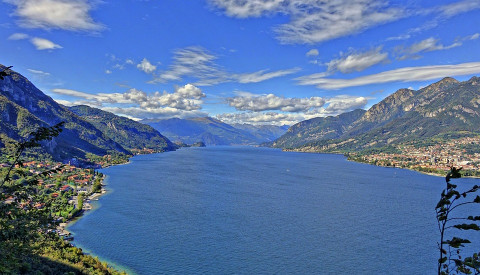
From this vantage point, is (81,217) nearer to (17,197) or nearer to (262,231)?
(262,231)

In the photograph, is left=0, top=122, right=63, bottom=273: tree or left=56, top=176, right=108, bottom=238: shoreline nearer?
left=0, top=122, right=63, bottom=273: tree

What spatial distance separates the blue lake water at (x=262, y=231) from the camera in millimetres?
47188

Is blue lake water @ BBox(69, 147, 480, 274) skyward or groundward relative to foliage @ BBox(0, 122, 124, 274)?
groundward

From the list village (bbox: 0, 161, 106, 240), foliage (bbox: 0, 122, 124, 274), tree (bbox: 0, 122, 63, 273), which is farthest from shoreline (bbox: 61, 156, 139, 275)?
tree (bbox: 0, 122, 63, 273)

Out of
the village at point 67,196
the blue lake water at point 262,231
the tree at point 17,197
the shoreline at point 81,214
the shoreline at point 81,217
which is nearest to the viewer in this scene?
the tree at point 17,197

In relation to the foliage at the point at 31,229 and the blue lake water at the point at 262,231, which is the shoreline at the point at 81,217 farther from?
the foliage at the point at 31,229

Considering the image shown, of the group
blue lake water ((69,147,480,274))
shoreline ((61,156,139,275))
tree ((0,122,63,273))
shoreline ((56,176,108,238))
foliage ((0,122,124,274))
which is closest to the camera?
tree ((0,122,63,273))

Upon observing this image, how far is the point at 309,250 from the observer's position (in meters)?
52.3

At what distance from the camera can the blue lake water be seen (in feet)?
155

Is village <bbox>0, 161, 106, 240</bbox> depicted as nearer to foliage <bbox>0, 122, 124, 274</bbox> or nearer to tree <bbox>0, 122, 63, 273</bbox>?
foliage <bbox>0, 122, 124, 274</bbox>

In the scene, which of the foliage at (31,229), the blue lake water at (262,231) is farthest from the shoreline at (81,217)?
the foliage at (31,229)

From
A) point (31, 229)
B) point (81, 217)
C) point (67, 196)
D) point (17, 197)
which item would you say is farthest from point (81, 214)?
point (17, 197)

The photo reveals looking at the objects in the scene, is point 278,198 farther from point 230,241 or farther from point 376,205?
point 230,241

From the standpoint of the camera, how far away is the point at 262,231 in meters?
62.0
